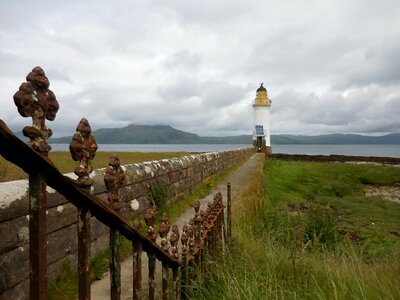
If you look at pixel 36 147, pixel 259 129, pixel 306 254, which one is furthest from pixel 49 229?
pixel 259 129

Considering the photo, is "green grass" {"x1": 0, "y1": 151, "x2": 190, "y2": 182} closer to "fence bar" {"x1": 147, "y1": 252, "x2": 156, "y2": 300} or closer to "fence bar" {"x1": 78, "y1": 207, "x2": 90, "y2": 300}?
"fence bar" {"x1": 147, "y1": 252, "x2": 156, "y2": 300}

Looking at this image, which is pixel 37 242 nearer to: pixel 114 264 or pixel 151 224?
pixel 114 264

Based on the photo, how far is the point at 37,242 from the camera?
3.57 feet

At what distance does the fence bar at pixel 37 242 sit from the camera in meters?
1.09

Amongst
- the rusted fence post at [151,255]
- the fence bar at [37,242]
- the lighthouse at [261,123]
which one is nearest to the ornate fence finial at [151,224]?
the rusted fence post at [151,255]

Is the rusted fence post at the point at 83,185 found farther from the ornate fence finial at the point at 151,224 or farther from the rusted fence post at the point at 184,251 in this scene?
the rusted fence post at the point at 184,251

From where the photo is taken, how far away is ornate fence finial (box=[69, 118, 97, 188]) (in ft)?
4.44

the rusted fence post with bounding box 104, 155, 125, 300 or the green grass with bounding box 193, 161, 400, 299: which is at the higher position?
the rusted fence post with bounding box 104, 155, 125, 300

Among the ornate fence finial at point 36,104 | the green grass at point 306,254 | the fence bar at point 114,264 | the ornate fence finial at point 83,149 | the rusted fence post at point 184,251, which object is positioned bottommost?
the green grass at point 306,254

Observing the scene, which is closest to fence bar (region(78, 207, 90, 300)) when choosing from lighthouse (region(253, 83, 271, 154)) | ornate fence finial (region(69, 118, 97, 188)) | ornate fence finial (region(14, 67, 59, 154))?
ornate fence finial (region(69, 118, 97, 188))

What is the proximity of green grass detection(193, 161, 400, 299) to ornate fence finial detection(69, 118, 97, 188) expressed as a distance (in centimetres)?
210

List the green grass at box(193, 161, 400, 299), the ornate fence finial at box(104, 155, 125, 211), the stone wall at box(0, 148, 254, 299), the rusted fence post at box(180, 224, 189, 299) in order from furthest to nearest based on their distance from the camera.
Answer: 1. the green grass at box(193, 161, 400, 299)
2. the rusted fence post at box(180, 224, 189, 299)
3. the stone wall at box(0, 148, 254, 299)
4. the ornate fence finial at box(104, 155, 125, 211)

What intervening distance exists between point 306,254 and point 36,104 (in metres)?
4.71

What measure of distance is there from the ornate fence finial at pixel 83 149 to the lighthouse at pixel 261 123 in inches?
1718
